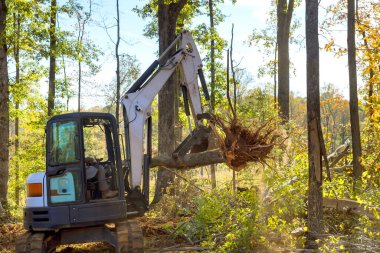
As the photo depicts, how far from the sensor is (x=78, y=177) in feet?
24.7

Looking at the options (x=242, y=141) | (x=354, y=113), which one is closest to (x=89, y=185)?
(x=242, y=141)

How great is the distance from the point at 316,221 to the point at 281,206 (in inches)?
Answer: 38.3

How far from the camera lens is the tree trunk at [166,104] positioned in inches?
588

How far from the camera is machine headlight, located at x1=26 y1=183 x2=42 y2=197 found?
7766 millimetres

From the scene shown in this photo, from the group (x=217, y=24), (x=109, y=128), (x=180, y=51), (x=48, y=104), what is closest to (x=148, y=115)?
(x=109, y=128)

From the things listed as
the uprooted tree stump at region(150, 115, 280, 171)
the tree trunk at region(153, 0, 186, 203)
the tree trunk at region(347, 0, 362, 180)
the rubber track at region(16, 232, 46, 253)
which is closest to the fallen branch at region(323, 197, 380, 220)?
the uprooted tree stump at region(150, 115, 280, 171)

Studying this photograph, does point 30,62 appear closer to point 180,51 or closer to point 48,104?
point 48,104

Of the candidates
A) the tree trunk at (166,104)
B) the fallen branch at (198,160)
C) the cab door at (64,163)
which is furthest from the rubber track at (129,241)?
the tree trunk at (166,104)

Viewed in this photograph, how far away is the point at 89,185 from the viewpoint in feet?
25.6

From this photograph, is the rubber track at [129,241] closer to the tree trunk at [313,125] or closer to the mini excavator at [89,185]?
the mini excavator at [89,185]

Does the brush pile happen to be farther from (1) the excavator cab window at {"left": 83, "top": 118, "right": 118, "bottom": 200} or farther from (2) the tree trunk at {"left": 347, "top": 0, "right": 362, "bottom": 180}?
(2) the tree trunk at {"left": 347, "top": 0, "right": 362, "bottom": 180}

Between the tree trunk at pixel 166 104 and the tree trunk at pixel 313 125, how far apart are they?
279 inches

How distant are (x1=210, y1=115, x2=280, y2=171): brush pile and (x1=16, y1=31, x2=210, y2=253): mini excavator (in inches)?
55.2

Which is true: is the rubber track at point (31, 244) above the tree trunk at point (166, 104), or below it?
below
